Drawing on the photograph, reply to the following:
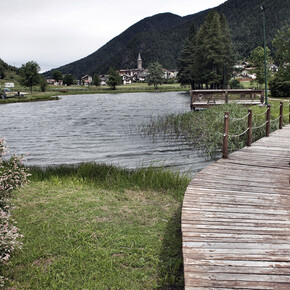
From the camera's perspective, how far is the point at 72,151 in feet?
51.2

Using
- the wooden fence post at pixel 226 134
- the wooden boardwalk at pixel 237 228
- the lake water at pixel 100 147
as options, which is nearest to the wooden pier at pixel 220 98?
the lake water at pixel 100 147

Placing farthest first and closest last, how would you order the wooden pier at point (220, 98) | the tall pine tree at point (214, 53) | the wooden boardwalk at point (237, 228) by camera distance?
the tall pine tree at point (214, 53)
the wooden pier at point (220, 98)
the wooden boardwalk at point (237, 228)

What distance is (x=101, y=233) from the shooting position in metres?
5.32

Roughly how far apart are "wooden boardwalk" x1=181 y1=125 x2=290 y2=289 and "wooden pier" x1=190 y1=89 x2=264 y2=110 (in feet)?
58.4

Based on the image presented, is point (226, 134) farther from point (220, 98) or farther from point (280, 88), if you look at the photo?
point (280, 88)

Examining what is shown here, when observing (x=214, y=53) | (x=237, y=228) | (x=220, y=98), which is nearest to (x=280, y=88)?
(x=220, y=98)

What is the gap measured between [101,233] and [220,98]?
24.1 meters

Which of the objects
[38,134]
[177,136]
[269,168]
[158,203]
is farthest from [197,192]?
[38,134]

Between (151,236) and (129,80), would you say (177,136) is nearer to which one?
(151,236)

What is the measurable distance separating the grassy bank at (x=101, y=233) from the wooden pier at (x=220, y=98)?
17823mm

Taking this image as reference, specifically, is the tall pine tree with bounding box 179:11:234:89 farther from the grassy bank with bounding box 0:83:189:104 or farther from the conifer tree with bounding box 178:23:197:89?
the grassy bank with bounding box 0:83:189:104

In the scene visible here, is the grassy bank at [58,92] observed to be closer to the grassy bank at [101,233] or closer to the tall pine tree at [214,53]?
the tall pine tree at [214,53]

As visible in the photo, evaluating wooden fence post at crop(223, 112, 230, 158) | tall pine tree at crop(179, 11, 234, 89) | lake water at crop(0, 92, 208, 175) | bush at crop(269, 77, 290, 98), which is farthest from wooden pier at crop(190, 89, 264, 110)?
tall pine tree at crop(179, 11, 234, 89)

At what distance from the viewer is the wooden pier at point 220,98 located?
25.0 meters
